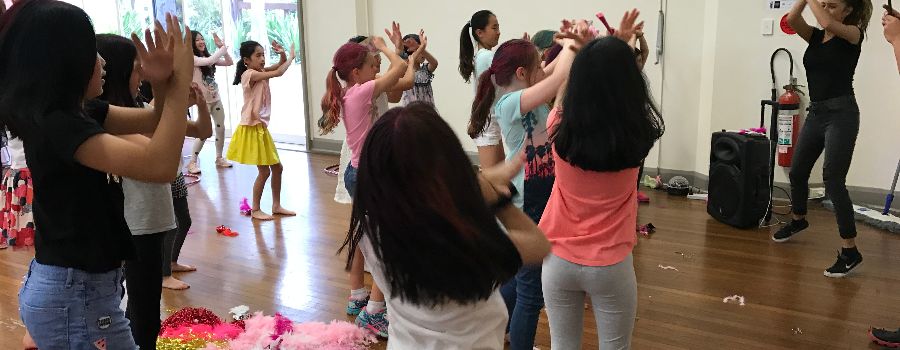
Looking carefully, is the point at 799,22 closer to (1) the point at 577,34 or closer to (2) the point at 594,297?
(1) the point at 577,34

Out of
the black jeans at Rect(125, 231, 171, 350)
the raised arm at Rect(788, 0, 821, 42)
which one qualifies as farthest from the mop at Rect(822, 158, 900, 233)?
the black jeans at Rect(125, 231, 171, 350)

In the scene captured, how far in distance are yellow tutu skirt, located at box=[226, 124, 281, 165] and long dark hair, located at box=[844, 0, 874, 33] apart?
3.83 meters

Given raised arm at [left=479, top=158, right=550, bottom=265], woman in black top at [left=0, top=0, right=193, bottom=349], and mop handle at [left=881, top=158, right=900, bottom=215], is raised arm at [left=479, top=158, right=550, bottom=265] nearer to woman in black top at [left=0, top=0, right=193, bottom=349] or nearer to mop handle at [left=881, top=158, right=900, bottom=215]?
woman in black top at [left=0, top=0, right=193, bottom=349]

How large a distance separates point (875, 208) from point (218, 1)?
7676 mm

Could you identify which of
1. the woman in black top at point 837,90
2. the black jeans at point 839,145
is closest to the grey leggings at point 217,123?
the woman in black top at point 837,90

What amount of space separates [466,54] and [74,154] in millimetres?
3988

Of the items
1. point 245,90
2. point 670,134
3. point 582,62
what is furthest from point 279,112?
point 582,62

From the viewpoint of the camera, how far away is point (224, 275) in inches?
160

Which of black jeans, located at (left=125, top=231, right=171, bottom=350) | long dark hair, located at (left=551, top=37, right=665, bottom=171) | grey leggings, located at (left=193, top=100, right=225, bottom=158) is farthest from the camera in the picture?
grey leggings, located at (left=193, top=100, right=225, bottom=158)

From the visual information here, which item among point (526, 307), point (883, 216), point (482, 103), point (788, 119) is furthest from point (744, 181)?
point (526, 307)

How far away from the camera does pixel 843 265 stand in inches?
152

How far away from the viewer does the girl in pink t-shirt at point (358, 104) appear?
3.07 metres

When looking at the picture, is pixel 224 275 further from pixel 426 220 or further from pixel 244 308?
pixel 426 220

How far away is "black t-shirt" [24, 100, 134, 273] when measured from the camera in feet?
4.94
